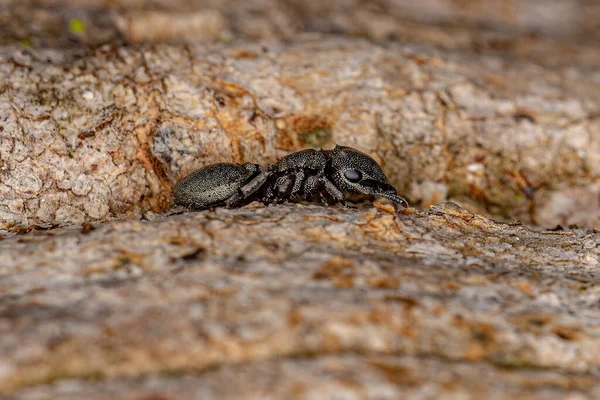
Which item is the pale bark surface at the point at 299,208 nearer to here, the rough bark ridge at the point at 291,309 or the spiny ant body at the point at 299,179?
the rough bark ridge at the point at 291,309

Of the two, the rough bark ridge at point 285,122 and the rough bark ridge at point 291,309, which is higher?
the rough bark ridge at point 285,122

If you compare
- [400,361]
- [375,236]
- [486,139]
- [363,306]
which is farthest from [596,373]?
[486,139]

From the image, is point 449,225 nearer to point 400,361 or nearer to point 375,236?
point 375,236

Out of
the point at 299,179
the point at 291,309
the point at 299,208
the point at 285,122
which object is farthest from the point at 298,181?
the point at 291,309

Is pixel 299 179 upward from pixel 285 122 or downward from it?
downward

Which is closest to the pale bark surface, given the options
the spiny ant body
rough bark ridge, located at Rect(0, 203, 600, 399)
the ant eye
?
rough bark ridge, located at Rect(0, 203, 600, 399)

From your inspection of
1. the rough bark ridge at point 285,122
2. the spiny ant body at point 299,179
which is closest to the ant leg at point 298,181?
the spiny ant body at point 299,179

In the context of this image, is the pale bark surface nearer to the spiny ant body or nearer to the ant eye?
the spiny ant body

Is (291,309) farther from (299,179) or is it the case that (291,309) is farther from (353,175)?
(353,175)
